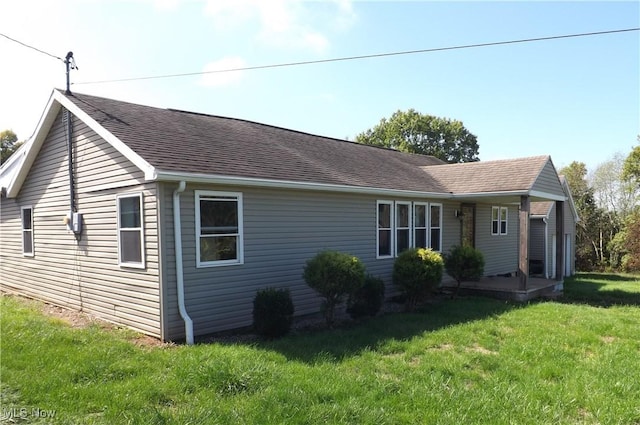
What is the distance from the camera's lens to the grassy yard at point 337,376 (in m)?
4.21

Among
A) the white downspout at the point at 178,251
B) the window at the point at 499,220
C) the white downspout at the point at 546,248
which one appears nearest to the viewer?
the white downspout at the point at 178,251

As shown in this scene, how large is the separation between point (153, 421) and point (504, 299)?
30.9 ft

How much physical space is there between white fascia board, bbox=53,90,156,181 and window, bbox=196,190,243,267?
918 mm

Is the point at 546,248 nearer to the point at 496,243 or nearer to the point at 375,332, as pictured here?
the point at 496,243

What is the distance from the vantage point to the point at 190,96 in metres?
13.9

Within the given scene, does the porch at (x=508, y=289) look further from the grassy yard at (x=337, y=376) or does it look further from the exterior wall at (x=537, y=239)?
the exterior wall at (x=537, y=239)

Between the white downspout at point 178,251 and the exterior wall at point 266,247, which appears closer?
the white downspout at point 178,251

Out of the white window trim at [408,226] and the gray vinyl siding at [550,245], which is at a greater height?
the white window trim at [408,226]

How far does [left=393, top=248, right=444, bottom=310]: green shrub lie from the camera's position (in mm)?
9320

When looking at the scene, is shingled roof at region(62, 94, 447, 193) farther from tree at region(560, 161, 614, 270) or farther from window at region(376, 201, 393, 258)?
tree at region(560, 161, 614, 270)

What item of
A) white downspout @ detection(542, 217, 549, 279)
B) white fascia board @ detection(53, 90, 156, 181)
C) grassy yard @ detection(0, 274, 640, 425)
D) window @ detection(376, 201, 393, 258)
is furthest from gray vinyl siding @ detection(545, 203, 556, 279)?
white fascia board @ detection(53, 90, 156, 181)

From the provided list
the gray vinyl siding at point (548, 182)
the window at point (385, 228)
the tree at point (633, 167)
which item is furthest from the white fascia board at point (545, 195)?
the tree at point (633, 167)

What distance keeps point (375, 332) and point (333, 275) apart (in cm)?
115

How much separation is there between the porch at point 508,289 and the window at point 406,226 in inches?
54.0
